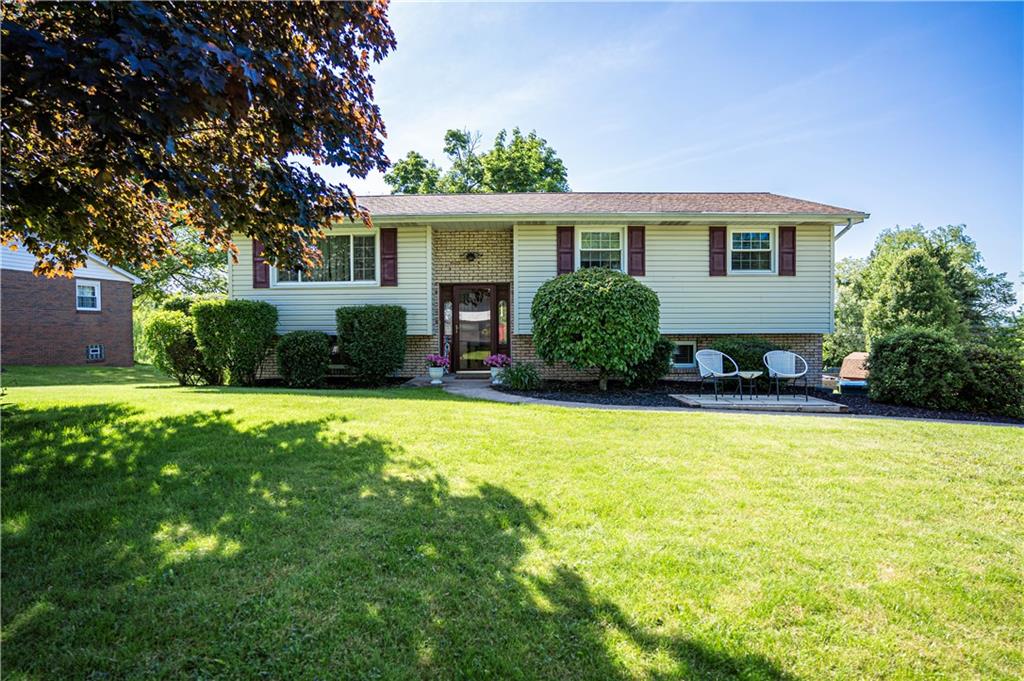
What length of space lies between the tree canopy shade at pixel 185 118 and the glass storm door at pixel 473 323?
614 centimetres

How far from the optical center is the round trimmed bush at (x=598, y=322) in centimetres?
884

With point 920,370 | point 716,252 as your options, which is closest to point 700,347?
point 716,252

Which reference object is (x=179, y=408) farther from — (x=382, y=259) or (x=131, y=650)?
(x=382, y=259)

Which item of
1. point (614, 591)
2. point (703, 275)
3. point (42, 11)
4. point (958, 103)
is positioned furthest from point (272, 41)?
point (958, 103)

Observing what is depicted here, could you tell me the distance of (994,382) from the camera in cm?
810

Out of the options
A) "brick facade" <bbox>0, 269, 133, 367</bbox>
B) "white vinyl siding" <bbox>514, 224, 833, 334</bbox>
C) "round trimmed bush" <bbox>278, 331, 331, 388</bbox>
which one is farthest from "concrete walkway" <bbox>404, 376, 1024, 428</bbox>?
"brick facade" <bbox>0, 269, 133, 367</bbox>

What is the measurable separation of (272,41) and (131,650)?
4903mm

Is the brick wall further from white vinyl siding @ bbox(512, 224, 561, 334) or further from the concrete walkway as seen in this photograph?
the concrete walkway

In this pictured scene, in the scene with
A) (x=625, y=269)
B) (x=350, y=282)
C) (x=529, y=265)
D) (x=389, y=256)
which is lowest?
(x=350, y=282)

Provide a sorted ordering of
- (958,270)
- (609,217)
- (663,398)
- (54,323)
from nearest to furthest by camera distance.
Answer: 1. (663,398)
2. (609,217)
3. (54,323)
4. (958,270)

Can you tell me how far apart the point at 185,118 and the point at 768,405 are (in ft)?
29.3

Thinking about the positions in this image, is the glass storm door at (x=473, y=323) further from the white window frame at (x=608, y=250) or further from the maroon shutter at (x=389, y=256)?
the white window frame at (x=608, y=250)

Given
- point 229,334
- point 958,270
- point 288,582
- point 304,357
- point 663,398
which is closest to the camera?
point 288,582

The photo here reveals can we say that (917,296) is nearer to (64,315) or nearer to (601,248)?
(601,248)
